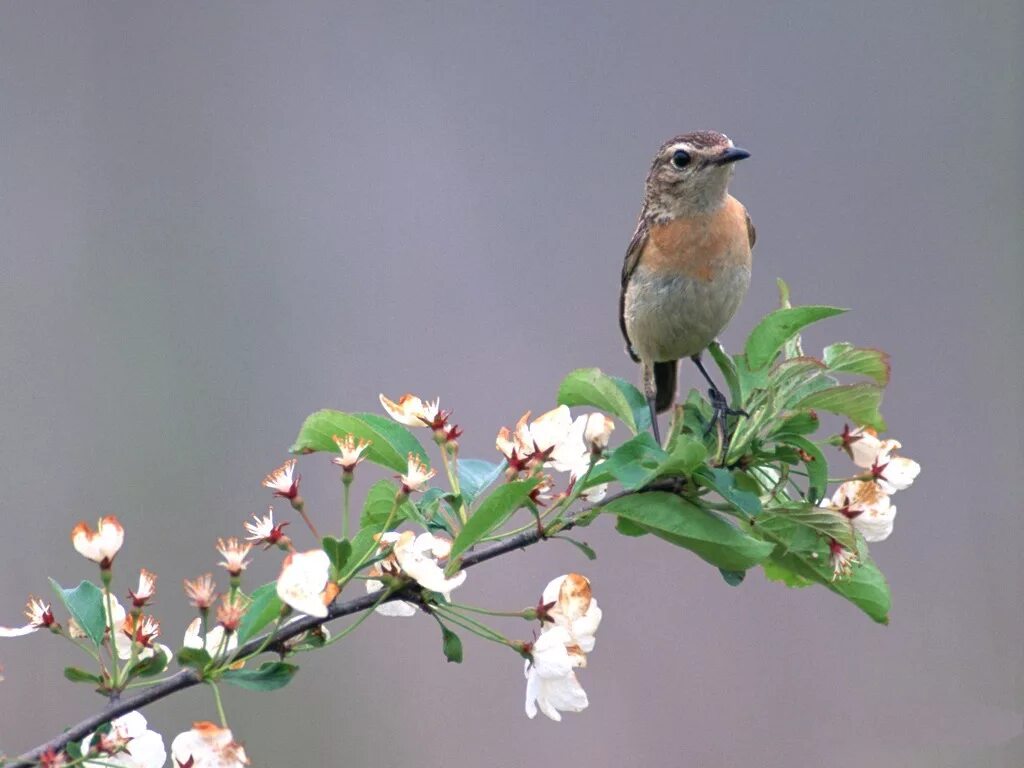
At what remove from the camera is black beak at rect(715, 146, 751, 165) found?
6.49 feet

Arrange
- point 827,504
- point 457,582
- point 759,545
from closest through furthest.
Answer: point 457,582 < point 759,545 < point 827,504

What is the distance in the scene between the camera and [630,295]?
2.15 meters

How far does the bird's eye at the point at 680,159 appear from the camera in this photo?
81.4 inches

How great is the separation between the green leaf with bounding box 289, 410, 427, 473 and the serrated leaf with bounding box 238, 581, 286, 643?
17cm

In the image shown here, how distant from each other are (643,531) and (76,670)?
55 centimetres

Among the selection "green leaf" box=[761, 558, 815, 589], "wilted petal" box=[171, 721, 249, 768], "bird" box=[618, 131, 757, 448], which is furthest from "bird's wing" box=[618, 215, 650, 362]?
"wilted petal" box=[171, 721, 249, 768]

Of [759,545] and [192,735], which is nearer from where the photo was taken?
[192,735]

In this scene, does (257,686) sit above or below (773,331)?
below

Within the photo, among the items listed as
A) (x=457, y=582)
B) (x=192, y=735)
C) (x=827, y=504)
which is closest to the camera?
(x=192, y=735)

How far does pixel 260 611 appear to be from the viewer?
39.4 inches

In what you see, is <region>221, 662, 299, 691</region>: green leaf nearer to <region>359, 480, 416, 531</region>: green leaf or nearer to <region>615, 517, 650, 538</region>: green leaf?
<region>359, 480, 416, 531</region>: green leaf

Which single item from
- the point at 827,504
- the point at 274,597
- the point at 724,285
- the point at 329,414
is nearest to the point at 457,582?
the point at 274,597

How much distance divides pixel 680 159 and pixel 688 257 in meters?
0.18

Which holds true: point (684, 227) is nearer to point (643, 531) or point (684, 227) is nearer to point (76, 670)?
point (643, 531)
